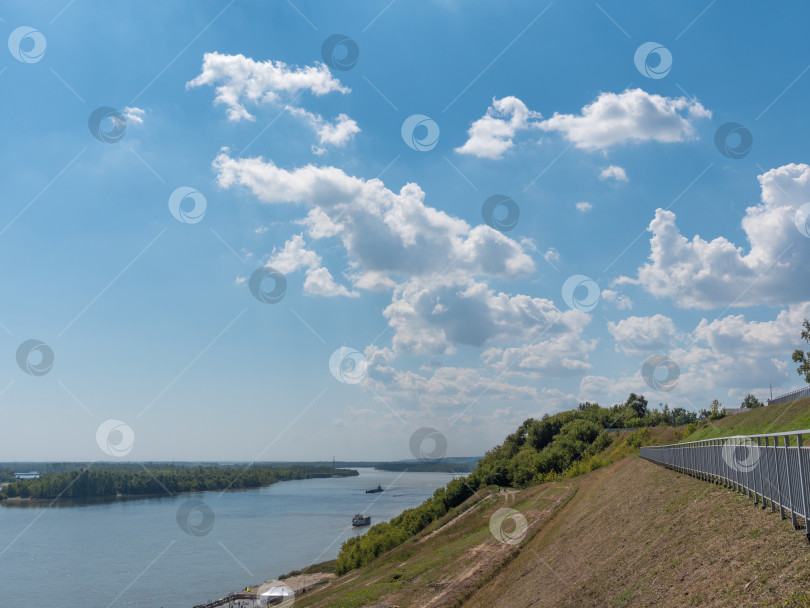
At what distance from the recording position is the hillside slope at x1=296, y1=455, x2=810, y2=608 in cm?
1215

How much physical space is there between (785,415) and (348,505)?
415 feet

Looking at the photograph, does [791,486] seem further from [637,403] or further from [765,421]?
[637,403]

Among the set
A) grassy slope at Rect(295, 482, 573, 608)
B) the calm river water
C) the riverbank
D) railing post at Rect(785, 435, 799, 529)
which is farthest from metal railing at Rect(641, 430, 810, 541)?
the calm river water

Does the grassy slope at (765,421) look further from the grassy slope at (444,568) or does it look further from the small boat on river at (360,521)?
the small boat on river at (360,521)

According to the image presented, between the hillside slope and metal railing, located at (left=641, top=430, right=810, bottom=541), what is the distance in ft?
1.54

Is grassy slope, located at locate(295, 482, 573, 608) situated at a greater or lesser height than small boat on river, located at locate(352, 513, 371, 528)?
greater

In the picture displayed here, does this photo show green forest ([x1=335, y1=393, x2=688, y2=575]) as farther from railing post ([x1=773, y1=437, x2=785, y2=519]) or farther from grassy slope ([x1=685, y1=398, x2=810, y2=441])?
railing post ([x1=773, y1=437, x2=785, y2=519])

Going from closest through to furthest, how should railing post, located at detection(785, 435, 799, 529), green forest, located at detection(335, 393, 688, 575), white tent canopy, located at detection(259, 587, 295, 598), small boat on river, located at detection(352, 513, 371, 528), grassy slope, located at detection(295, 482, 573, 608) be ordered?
railing post, located at detection(785, 435, 799, 529)
grassy slope, located at detection(295, 482, 573, 608)
white tent canopy, located at detection(259, 587, 295, 598)
green forest, located at detection(335, 393, 688, 575)
small boat on river, located at detection(352, 513, 371, 528)

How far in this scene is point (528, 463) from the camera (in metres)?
74.8

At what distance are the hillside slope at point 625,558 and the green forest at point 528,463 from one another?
576 inches

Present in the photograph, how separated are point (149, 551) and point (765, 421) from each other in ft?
249

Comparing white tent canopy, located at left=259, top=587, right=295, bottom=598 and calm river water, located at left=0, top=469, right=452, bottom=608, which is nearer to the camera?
white tent canopy, located at left=259, top=587, right=295, bottom=598

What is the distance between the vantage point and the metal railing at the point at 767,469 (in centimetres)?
1194

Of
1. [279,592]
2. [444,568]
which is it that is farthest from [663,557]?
[279,592]
